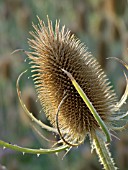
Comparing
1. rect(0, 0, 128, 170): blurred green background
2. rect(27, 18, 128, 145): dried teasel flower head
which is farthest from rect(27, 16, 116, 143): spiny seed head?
rect(0, 0, 128, 170): blurred green background

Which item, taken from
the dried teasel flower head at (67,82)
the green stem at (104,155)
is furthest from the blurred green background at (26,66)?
the green stem at (104,155)

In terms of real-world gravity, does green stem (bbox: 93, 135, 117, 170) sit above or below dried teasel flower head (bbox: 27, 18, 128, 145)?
below

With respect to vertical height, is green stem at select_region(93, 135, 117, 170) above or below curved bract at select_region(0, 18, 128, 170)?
below

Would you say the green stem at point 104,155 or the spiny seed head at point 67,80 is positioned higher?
the spiny seed head at point 67,80

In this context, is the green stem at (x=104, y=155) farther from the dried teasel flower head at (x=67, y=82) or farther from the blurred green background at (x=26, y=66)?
the blurred green background at (x=26, y=66)

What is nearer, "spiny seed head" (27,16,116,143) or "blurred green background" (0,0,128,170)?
"spiny seed head" (27,16,116,143)

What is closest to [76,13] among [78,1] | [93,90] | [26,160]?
[78,1]

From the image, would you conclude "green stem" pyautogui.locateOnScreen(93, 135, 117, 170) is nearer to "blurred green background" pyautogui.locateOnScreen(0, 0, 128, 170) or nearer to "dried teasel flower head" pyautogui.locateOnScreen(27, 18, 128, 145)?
"dried teasel flower head" pyautogui.locateOnScreen(27, 18, 128, 145)

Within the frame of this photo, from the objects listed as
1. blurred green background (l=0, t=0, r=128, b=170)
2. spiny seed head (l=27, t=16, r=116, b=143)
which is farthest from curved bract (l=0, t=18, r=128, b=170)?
blurred green background (l=0, t=0, r=128, b=170)

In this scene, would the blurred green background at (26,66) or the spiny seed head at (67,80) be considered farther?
the blurred green background at (26,66)

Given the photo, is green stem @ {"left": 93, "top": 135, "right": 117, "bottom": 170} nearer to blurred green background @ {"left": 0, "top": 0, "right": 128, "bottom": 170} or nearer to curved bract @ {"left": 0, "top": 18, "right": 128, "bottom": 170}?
curved bract @ {"left": 0, "top": 18, "right": 128, "bottom": 170}
